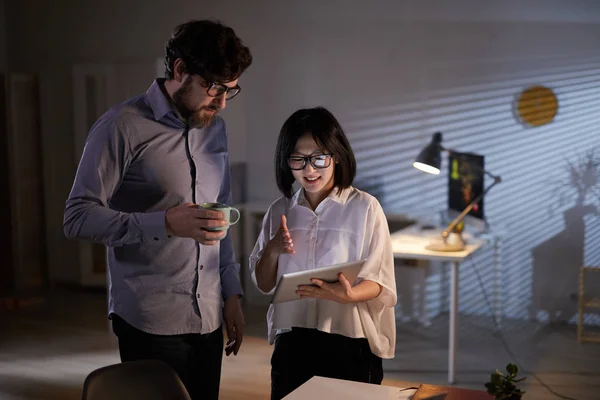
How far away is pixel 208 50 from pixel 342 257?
2.51ft

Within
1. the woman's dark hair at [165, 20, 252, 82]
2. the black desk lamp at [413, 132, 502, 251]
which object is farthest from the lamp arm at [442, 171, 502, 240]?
the woman's dark hair at [165, 20, 252, 82]

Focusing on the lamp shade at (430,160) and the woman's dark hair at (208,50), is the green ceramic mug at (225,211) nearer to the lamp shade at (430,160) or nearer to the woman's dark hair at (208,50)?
the woman's dark hair at (208,50)

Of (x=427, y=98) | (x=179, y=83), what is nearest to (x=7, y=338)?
(x=427, y=98)

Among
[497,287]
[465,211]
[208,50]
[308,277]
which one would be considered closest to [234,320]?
[308,277]

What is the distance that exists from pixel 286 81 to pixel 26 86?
2.25m

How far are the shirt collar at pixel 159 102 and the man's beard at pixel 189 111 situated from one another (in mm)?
24

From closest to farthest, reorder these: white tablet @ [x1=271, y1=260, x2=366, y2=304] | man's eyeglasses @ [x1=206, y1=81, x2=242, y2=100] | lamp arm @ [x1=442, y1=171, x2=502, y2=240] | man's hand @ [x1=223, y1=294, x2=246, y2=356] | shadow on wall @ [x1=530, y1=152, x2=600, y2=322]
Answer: man's eyeglasses @ [x1=206, y1=81, x2=242, y2=100] → white tablet @ [x1=271, y1=260, x2=366, y2=304] → man's hand @ [x1=223, y1=294, x2=246, y2=356] → lamp arm @ [x1=442, y1=171, x2=502, y2=240] → shadow on wall @ [x1=530, y1=152, x2=600, y2=322]

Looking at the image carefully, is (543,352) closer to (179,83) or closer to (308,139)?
(308,139)

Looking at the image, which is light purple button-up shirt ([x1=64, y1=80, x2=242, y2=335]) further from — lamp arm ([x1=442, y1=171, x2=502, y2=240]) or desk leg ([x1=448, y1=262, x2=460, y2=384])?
lamp arm ([x1=442, y1=171, x2=502, y2=240])

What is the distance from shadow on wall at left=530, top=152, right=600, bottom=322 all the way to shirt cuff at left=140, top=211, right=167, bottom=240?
4.08m

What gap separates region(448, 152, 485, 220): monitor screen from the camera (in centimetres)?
452

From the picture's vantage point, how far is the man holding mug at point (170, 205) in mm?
1970

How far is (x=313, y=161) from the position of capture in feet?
7.64

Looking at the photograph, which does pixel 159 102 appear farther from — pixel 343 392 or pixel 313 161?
pixel 343 392
